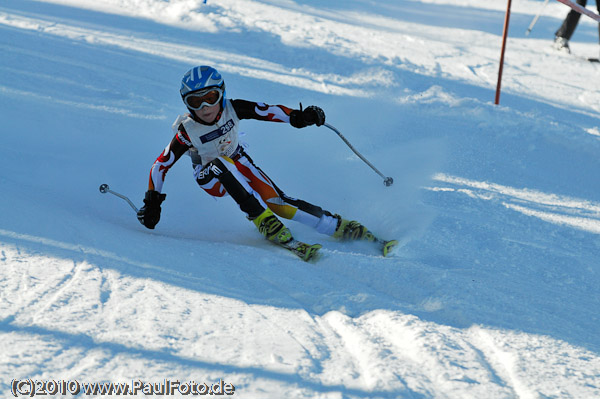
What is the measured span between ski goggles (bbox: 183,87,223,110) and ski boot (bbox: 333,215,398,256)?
1.36m

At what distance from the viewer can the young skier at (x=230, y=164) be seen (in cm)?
404

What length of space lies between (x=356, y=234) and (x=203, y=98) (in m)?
1.58

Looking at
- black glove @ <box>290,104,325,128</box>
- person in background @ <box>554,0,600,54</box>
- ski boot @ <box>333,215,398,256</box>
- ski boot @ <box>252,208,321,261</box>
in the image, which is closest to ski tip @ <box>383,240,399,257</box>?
ski boot @ <box>333,215,398,256</box>

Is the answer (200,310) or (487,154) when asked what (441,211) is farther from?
(200,310)

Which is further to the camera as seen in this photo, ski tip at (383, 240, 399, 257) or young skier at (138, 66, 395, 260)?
ski tip at (383, 240, 399, 257)

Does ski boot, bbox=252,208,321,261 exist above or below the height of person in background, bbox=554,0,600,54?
below

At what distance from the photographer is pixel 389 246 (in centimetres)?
421

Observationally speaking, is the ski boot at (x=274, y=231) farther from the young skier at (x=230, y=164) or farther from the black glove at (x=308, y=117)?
the black glove at (x=308, y=117)

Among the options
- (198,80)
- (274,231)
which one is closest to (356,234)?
(274,231)

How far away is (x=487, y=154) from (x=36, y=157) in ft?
15.2

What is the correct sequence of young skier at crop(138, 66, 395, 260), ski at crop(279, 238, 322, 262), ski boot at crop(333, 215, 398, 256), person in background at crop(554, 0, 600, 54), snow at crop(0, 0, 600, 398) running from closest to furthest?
snow at crop(0, 0, 600, 398), ski at crop(279, 238, 322, 262), young skier at crop(138, 66, 395, 260), ski boot at crop(333, 215, 398, 256), person in background at crop(554, 0, 600, 54)

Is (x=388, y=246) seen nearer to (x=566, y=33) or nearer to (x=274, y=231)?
(x=274, y=231)

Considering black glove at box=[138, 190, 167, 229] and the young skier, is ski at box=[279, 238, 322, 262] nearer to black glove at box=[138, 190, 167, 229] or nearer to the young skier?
the young skier

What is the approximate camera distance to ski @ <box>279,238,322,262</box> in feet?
12.9
